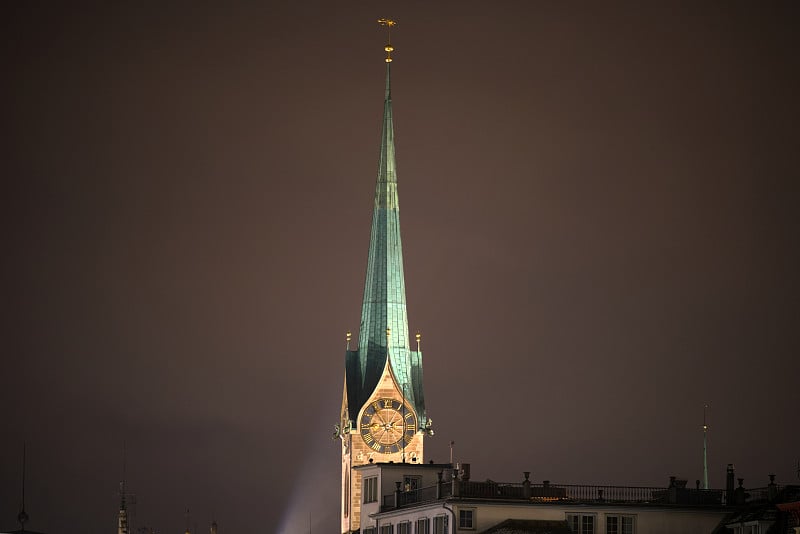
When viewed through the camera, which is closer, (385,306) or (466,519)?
(466,519)

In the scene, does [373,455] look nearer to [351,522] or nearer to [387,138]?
[351,522]

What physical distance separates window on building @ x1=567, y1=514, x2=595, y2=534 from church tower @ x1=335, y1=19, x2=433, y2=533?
4076 cm

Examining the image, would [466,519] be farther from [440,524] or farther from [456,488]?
[440,524]

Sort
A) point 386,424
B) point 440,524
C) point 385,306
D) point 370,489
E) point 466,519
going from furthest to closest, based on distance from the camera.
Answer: point 385,306 < point 386,424 < point 370,489 < point 440,524 < point 466,519

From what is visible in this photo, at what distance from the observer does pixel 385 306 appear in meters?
191

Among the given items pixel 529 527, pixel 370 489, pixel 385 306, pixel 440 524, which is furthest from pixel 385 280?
pixel 529 527

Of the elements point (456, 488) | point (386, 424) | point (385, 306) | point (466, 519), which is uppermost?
point (385, 306)

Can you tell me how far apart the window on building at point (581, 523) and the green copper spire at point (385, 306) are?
44961 millimetres

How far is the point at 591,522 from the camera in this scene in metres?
141

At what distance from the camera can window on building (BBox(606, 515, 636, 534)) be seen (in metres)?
141

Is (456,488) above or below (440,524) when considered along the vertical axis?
above

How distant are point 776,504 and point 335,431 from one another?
60.3 m

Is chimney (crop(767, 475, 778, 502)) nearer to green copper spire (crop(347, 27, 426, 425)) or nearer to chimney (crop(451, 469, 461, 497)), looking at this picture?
chimney (crop(451, 469, 461, 497))

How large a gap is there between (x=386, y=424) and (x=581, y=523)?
46356mm
